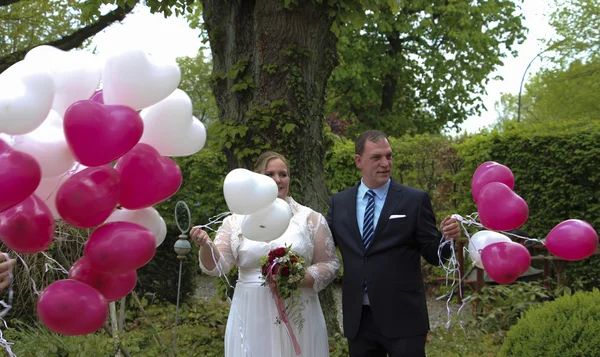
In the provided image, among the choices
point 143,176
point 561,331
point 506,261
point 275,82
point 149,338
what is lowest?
point 149,338

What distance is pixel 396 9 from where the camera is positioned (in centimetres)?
544

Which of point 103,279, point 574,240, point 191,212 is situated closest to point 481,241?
point 574,240

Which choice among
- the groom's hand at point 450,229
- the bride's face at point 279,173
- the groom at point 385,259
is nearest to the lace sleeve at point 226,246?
the bride's face at point 279,173

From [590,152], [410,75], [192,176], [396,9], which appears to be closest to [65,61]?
[396,9]

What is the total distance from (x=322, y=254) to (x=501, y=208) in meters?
1.14

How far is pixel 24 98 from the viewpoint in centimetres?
193

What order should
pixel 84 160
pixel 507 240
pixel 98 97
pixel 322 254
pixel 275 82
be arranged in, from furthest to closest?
pixel 275 82
pixel 322 254
pixel 507 240
pixel 98 97
pixel 84 160

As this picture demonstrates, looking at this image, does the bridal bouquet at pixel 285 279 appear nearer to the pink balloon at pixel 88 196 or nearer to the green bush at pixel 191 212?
the pink balloon at pixel 88 196

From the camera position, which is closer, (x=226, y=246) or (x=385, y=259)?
(x=385, y=259)

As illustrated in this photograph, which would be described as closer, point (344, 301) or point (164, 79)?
→ point (164, 79)

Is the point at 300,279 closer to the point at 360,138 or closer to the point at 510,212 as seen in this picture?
the point at 360,138

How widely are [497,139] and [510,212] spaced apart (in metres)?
5.78

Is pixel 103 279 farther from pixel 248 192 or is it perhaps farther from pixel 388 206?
pixel 388 206

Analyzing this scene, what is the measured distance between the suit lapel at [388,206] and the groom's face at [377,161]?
3.3 inches
